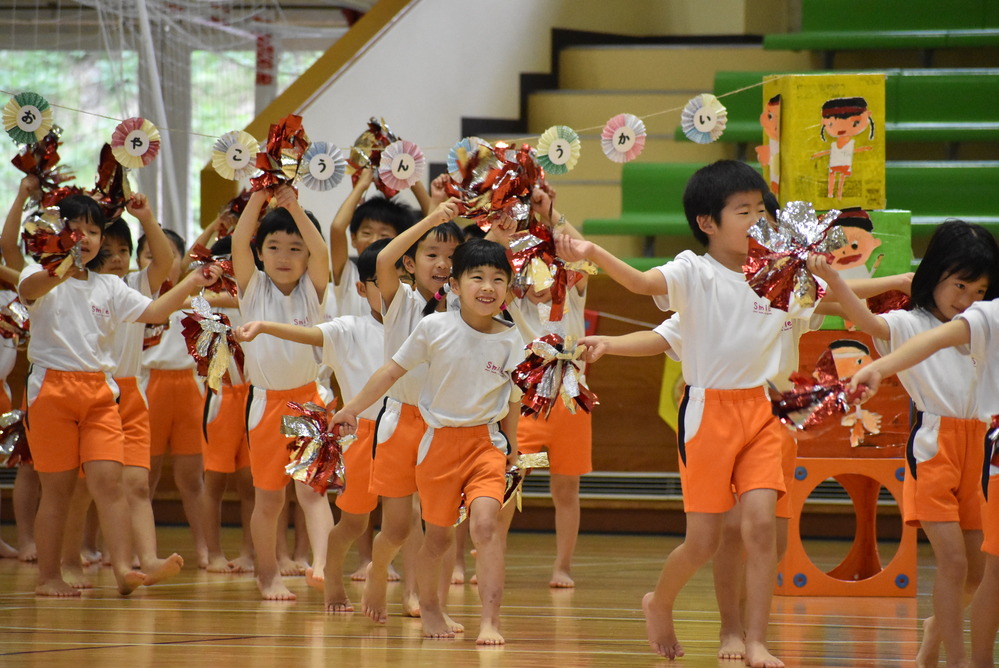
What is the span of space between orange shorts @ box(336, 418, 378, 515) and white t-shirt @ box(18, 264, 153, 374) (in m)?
1.01

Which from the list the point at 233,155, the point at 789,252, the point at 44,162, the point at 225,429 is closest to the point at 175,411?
the point at 225,429

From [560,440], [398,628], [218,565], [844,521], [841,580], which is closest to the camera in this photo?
[398,628]

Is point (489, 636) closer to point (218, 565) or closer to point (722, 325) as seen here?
point (722, 325)

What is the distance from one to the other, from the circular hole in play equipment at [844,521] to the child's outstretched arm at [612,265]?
237cm

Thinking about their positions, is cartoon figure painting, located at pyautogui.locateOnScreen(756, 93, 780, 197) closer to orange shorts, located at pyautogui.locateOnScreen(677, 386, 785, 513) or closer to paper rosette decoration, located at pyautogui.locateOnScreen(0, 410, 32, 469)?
orange shorts, located at pyautogui.locateOnScreen(677, 386, 785, 513)

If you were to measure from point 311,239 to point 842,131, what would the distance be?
7.07 feet

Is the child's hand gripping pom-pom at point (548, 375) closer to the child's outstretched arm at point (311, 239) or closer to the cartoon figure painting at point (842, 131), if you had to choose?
the child's outstretched arm at point (311, 239)

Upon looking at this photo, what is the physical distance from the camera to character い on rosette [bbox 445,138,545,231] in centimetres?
390

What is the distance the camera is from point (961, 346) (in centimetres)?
358

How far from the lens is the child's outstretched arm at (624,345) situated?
144 inches

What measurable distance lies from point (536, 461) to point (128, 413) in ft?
6.31

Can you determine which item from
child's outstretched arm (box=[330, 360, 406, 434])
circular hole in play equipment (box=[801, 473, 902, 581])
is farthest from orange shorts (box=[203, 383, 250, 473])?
circular hole in play equipment (box=[801, 473, 902, 581])

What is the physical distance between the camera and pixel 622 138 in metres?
4.82

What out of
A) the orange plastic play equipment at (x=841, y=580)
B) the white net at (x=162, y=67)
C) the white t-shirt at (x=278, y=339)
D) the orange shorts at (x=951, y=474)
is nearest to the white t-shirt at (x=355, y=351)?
the white t-shirt at (x=278, y=339)
